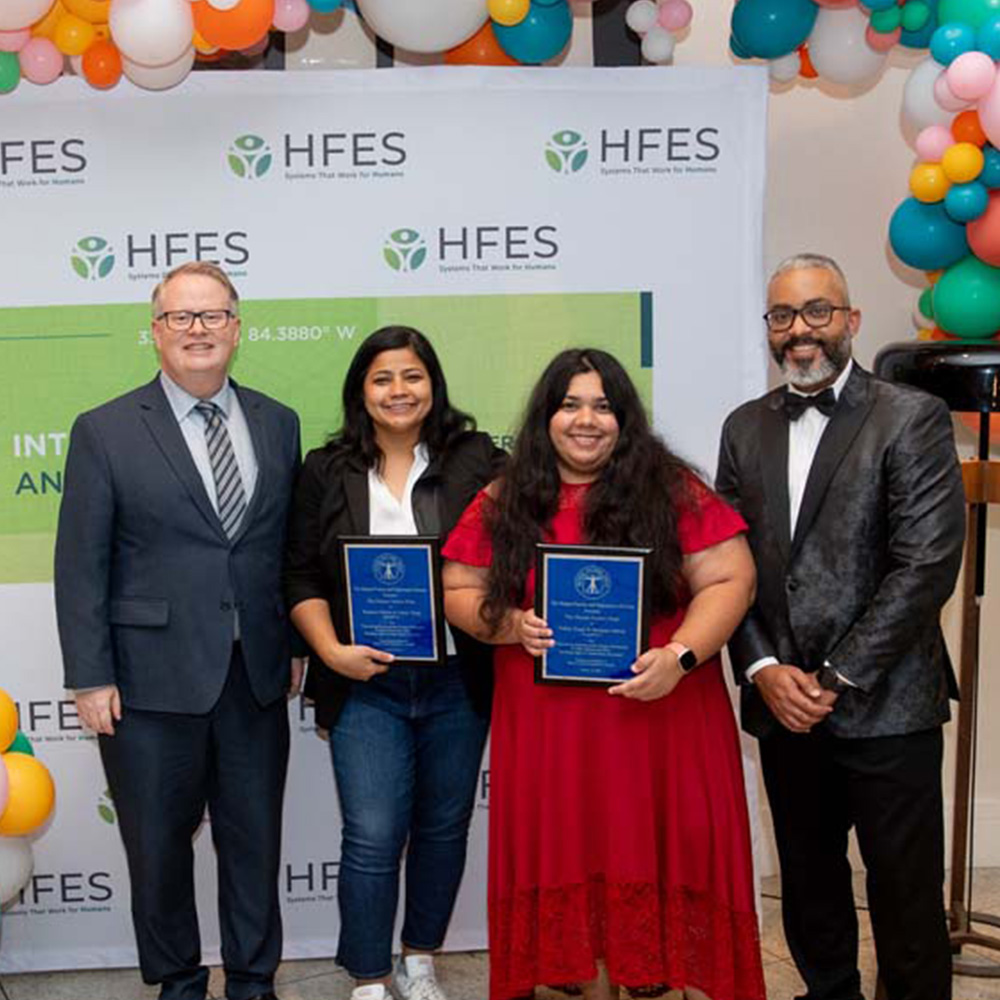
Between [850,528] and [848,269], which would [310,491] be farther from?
[848,269]

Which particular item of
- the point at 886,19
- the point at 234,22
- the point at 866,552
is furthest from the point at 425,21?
the point at 866,552

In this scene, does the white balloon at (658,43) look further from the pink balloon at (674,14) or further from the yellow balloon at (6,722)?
the yellow balloon at (6,722)

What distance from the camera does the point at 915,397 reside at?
2.73 metres

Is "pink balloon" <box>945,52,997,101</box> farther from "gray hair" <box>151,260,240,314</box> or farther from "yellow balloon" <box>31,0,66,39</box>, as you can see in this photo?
"yellow balloon" <box>31,0,66,39</box>

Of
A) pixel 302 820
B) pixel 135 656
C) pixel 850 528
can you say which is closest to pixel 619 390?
pixel 850 528

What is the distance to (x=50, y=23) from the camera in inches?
129

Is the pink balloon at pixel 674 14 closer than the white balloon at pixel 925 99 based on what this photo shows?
No

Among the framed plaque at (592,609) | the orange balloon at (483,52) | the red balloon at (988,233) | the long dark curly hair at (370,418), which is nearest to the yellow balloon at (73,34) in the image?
the orange balloon at (483,52)

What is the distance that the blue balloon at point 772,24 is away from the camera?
3.42 m

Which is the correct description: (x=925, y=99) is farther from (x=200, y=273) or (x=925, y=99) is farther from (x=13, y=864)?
(x=13, y=864)

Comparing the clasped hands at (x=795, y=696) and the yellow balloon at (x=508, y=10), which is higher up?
the yellow balloon at (x=508, y=10)

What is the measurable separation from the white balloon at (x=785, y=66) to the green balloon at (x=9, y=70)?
197 centimetres

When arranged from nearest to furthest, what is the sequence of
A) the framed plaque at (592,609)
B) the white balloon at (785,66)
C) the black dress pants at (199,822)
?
the framed plaque at (592,609)
the black dress pants at (199,822)
the white balloon at (785,66)

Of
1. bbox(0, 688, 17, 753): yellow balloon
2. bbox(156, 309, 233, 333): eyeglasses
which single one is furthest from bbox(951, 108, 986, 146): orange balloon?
bbox(0, 688, 17, 753): yellow balloon
